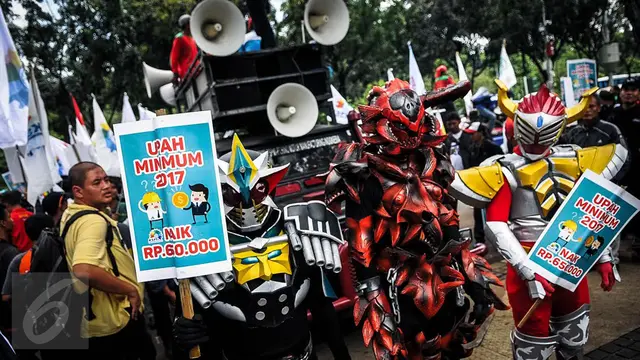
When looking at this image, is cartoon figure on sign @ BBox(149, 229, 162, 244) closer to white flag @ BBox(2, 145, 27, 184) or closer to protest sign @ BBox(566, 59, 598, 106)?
white flag @ BBox(2, 145, 27, 184)

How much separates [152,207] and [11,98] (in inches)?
106

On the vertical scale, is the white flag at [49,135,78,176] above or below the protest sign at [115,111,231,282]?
below

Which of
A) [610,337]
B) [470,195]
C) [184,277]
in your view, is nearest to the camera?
[184,277]

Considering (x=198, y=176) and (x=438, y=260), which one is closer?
(x=198, y=176)

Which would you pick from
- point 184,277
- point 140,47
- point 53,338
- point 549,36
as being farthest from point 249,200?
point 549,36

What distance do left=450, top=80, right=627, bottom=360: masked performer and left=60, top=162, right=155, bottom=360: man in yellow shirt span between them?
83.2 inches

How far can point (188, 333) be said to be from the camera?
2.20 meters

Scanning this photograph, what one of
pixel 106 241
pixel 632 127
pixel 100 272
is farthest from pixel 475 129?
pixel 100 272

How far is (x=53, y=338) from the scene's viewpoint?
292cm

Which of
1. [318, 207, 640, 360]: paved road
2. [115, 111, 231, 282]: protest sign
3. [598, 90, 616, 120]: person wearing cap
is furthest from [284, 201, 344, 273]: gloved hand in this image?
[598, 90, 616, 120]: person wearing cap

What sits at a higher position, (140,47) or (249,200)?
(140,47)

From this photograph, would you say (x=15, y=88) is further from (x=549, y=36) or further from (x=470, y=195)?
(x=549, y=36)

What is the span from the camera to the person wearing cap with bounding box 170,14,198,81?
6668 millimetres

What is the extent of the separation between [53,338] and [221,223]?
1646 millimetres
